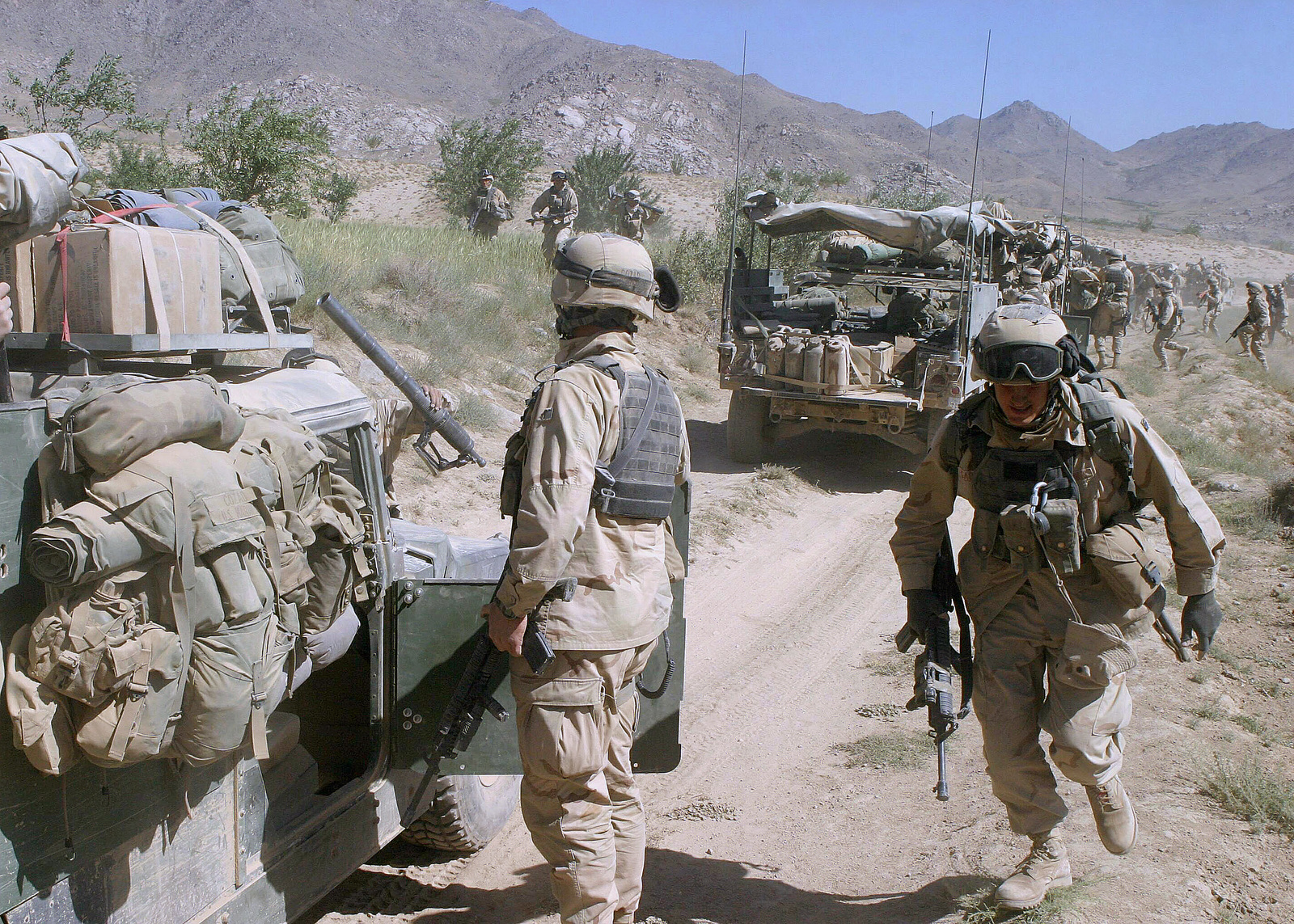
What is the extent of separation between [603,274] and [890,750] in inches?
96.8

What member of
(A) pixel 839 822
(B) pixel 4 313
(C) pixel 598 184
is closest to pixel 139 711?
(B) pixel 4 313

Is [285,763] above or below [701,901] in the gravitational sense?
above

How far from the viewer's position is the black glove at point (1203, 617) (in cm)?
284

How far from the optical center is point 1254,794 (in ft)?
11.7

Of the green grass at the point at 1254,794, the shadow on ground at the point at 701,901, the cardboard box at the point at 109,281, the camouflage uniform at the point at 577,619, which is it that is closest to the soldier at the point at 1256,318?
the green grass at the point at 1254,794

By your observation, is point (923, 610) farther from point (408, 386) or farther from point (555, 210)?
point (555, 210)

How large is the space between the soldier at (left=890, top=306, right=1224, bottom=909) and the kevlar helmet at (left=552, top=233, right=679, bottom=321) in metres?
0.96

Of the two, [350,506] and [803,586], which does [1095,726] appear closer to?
[350,506]

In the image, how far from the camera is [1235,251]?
55375 millimetres

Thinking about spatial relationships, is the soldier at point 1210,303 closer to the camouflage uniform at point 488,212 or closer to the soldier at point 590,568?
the camouflage uniform at point 488,212

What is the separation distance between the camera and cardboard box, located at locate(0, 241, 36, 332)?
2.40 m

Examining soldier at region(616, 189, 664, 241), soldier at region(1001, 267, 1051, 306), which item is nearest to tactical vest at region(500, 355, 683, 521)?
soldier at region(1001, 267, 1051, 306)

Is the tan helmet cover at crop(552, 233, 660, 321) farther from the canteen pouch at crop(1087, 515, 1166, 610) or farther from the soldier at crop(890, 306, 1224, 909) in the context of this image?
the canteen pouch at crop(1087, 515, 1166, 610)

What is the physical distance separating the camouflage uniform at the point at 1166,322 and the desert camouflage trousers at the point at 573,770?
60.2ft
